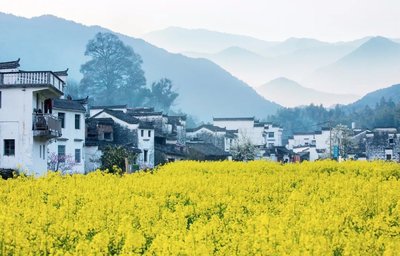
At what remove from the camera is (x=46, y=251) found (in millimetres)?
9844

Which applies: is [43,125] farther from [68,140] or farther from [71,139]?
[71,139]

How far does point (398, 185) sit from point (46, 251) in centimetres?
1192

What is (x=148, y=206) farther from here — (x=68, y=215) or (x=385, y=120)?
(x=385, y=120)

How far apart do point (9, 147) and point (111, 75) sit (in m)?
108

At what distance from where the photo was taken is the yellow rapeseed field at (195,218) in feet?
29.5

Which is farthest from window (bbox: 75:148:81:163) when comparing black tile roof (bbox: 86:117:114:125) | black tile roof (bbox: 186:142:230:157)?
black tile roof (bbox: 186:142:230:157)

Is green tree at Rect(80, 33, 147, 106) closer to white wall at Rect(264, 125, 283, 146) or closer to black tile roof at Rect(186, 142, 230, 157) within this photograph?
white wall at Rect(264, 125, 283, 146)

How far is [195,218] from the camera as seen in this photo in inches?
556

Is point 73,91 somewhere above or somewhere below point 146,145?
above

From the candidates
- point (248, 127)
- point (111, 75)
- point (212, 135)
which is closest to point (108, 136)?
point (212, 135)

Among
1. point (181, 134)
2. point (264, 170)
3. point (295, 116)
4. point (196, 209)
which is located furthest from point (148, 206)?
point (295, 116)

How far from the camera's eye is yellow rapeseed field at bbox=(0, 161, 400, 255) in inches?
353

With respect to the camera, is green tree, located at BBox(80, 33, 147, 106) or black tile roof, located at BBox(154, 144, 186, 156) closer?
black tile roof, located at BBox(154, 144, 186, 156)

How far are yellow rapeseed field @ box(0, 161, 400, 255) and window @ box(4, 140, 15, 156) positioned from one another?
17740 millimetres
